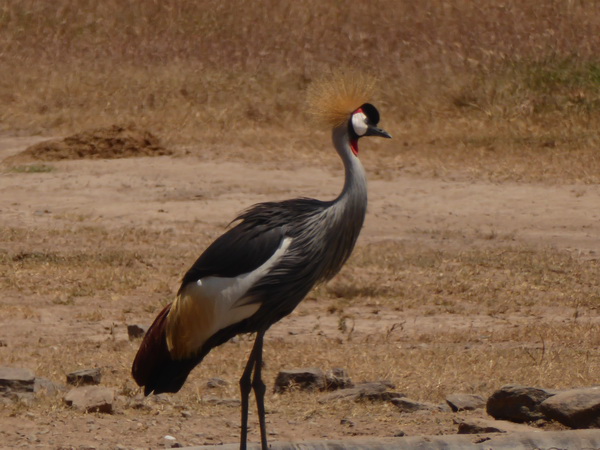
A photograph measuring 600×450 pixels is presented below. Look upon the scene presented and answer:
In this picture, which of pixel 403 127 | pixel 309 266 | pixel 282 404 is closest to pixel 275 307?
pixel 309 266

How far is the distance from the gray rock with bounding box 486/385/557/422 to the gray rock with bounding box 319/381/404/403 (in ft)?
1.74

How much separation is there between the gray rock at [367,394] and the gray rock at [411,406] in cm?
7

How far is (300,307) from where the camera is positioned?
25.8 feet

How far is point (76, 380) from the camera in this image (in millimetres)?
5820

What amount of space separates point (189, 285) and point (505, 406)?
1.41m

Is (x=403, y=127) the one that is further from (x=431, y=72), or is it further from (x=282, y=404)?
(x=282, y=404)

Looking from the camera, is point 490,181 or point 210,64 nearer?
point 490,181

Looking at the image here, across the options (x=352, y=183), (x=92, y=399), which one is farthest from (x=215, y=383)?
(x=352, y=183)

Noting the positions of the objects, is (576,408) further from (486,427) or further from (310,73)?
(310,73)

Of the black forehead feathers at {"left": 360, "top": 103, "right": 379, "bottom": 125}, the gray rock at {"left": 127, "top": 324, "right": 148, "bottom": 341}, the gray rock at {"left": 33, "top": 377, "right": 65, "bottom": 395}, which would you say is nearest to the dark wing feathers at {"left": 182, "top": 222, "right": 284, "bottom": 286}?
the black forehead feathers at {"left": 360, "top": 103, "right": 379, "bottom": 125}

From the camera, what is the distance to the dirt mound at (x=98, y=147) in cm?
1309

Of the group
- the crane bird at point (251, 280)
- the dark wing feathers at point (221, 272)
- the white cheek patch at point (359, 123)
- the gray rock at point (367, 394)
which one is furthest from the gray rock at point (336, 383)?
the white cheek patch at point (359, 123)

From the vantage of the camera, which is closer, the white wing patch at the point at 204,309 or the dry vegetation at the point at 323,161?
the white wing patch at the point at 204,309

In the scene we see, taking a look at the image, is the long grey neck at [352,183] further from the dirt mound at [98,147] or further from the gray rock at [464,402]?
the dirt mound at [98,147]
